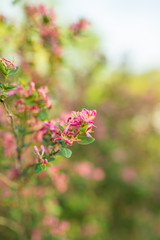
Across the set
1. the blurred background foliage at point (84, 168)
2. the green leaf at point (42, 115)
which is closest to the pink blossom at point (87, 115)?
the green leaf at point (42, 115)

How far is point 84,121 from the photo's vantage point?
814 mm

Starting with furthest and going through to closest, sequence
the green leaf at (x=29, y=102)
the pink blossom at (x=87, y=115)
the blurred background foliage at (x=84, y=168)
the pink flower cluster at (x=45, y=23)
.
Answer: the blurred background foliage at (x=84, y=168)
the pink flower cluster at (x=45, y=23)
the green leaf at (x=29, y=102)
the pink blossom at (x=87, y=115)

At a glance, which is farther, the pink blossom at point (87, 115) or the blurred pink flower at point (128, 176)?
the blurred pink flower at point (128, 176)

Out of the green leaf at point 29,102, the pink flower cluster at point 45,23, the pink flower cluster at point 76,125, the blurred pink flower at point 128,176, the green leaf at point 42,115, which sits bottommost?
the pink flower cluster at point 76,125

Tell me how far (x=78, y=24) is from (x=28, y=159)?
1.08 m

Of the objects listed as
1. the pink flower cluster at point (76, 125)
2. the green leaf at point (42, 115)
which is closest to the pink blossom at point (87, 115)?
the pink flower cluster at point (76, 125)

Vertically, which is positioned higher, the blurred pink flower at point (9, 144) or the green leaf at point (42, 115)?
the blurred pink flower at point (9, 144)

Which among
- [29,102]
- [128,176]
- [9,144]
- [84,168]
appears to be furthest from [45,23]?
[128,176]

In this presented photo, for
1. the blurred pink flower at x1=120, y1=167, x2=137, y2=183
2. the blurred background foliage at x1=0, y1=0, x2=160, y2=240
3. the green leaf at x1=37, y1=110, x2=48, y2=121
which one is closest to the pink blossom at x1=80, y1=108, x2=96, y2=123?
the green leaf at x1=37, y1=110, x2=48, y2=121

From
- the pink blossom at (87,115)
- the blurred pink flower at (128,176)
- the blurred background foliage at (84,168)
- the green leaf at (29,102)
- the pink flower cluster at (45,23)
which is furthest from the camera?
the blurred pink flower at (128,176)

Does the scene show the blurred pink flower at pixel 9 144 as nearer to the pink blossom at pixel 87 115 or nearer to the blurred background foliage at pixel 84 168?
the blurred background foliage at pixel 84 168

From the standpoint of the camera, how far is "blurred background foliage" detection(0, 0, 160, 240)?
5.48 feet

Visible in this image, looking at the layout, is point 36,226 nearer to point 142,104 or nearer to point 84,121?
point 84,121

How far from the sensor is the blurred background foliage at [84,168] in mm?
1669
